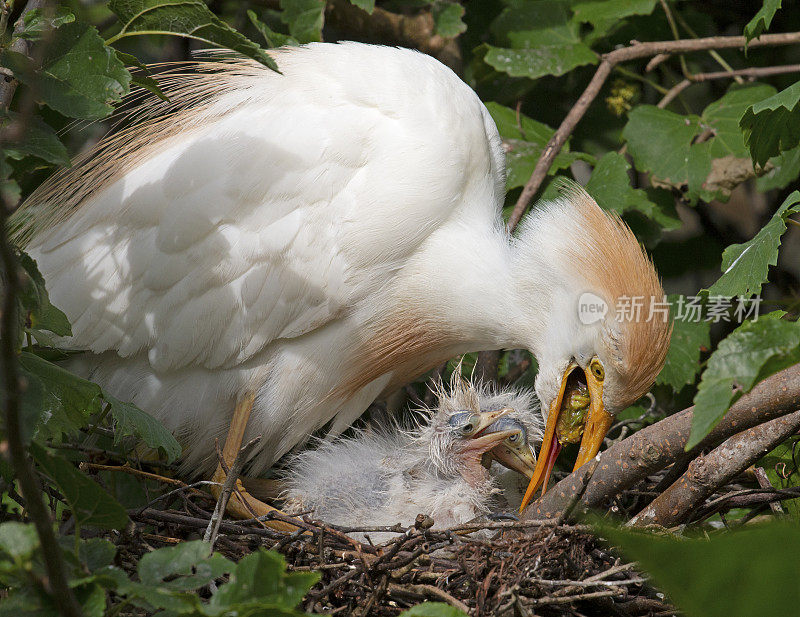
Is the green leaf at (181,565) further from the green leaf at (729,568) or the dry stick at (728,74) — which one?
the dry stick at (728,74)

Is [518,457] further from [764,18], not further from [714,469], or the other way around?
[764,18]

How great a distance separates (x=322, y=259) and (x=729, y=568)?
2.00 m

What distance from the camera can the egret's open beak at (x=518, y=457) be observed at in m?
2.83

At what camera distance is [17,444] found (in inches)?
38.9

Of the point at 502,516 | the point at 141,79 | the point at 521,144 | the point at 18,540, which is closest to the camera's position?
the point at 18,540

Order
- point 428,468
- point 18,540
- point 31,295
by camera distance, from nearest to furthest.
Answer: point 18,540
point 31,295
point 428,468

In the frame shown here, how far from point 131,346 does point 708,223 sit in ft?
9.13

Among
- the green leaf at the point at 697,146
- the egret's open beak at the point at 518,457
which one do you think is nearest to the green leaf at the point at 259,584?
the egret's open beak at the point at 518,457

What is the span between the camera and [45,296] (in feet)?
5.36

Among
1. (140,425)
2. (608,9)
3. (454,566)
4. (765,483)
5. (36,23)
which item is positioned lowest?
(765,483)

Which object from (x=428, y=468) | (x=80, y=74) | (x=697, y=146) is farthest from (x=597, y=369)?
(x=80, y=74)

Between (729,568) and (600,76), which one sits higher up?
(729,568)

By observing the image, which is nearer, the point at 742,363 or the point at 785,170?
the point at 742,363

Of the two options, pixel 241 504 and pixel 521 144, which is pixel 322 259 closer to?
pixel 241 504
